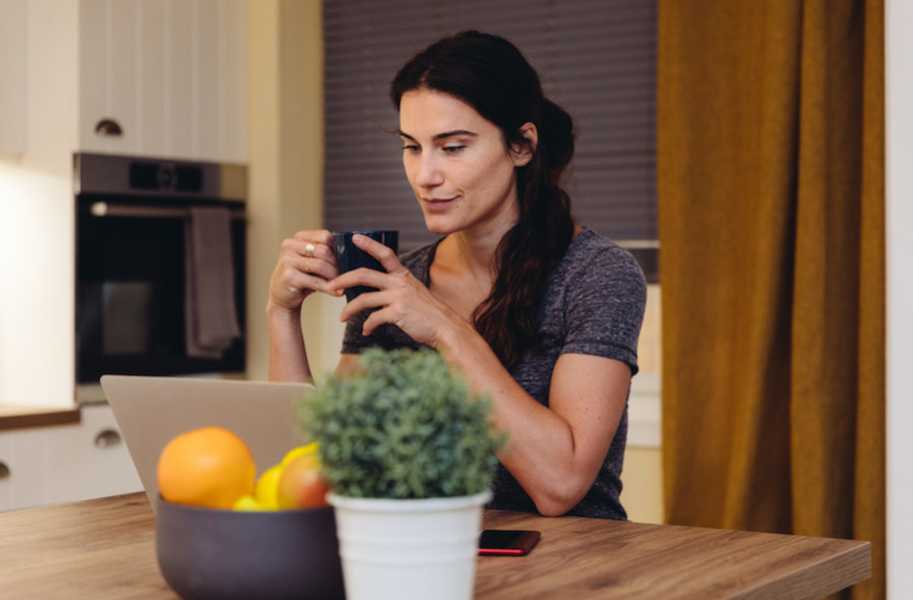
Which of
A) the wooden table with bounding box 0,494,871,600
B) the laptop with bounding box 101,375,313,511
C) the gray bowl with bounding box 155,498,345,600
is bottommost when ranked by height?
the wooden table with bounding box 0,494,871,600

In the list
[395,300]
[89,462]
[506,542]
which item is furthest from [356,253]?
[89,462]

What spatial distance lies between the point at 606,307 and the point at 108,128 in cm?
199

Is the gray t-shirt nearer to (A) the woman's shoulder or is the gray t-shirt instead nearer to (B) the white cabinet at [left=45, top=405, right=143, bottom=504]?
(A) the woman's shoulder

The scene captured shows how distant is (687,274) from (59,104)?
1669 millimetres

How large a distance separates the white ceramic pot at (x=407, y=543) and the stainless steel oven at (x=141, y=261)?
8.34 ft

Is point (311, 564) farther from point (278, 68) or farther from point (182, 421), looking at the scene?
point (278, 68)

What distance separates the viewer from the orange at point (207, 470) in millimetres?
956

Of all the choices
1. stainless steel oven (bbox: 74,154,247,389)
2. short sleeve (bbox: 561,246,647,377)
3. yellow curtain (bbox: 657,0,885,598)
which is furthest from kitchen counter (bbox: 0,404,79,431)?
short sleeve (bbox: 561,246,647,377)

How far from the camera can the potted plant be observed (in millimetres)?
814

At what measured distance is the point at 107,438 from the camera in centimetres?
326

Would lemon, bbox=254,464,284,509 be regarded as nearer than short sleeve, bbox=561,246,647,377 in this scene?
Yes

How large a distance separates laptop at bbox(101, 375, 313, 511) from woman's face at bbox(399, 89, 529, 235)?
2.10ft

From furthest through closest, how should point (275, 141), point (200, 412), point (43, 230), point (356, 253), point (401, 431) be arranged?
1. point (275, 141)
2. point (43, 230)
3. point (356, 253)
4. point (200, 412)
5. point (401, 431)

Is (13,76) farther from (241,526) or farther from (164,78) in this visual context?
(241,526)
